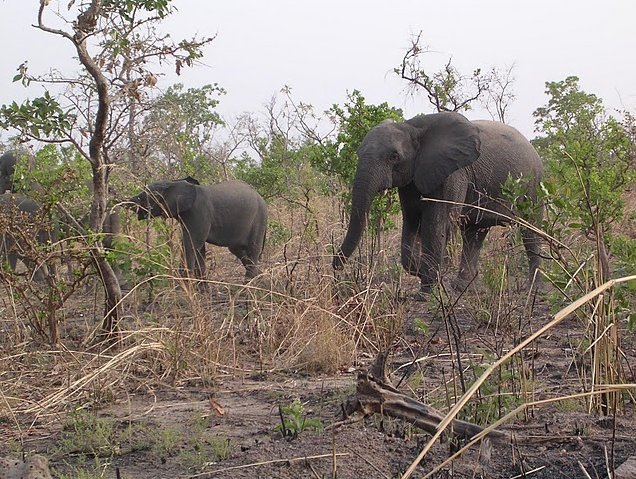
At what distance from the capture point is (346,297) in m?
6.13

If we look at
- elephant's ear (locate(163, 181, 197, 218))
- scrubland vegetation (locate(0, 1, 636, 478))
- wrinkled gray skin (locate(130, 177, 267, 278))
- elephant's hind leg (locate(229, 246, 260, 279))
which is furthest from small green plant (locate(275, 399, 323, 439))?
elephant's hind leg (locate(229, 246, 260, 279))

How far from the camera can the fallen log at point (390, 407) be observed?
123 inches

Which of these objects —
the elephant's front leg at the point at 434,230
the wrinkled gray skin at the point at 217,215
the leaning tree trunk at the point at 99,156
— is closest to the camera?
the leaning tree trunk at the point at 99,156

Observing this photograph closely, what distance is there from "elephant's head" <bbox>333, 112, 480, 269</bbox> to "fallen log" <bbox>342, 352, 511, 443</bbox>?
489 cm

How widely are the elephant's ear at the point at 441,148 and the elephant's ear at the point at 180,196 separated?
8.54 feet

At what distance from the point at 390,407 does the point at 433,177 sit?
19.9ft

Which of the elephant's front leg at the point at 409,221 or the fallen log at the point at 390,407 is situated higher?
the elephant's front leg at the point at 409,221

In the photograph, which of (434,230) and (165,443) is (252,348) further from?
(434,230)

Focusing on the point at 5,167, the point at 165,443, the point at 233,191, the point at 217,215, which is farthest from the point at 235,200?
the point at 165,443

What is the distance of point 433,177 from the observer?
9102 millimetres

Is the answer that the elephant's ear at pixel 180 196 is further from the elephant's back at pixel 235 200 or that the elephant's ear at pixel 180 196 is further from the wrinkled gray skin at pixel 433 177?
the wrinkled gray skin at pixel 433 177

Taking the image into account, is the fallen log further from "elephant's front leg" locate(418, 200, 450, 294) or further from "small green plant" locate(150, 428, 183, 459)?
"elephant's front leg" locate(418, 200, 450, 294)

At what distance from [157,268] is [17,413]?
246cm

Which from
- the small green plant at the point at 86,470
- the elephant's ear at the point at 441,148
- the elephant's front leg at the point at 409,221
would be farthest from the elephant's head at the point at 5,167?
the small green plant at the point at 86,470
